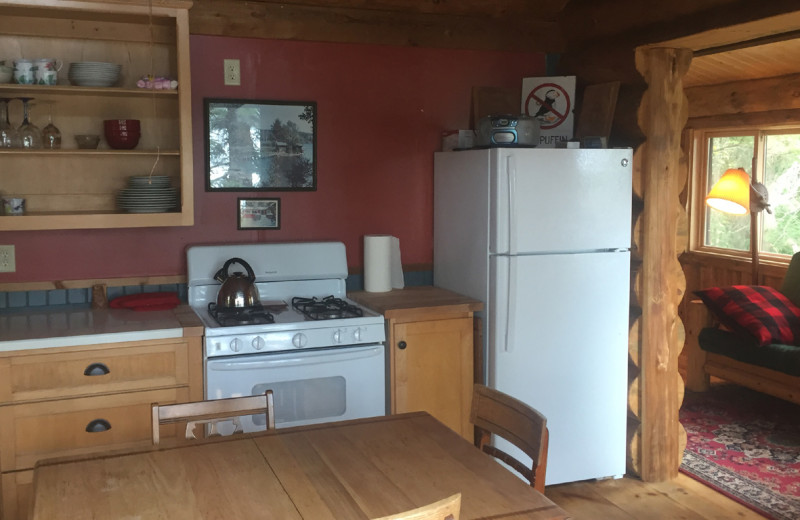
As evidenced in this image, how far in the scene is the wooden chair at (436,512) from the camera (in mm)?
1514

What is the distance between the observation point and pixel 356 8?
13.3 ft

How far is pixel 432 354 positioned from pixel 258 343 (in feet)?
2.67

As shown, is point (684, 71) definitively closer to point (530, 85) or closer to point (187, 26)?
point (530, 85)

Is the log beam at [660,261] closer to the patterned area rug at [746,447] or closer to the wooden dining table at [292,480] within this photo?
the patterned area rug at [746,447]

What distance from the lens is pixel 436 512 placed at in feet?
5.06

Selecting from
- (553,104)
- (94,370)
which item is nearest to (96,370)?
(94,370)

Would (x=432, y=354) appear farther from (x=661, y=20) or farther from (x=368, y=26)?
(x=661, y=20)

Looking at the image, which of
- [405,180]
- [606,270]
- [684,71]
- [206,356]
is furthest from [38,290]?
[684,71]

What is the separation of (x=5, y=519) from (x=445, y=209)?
7.77 ft

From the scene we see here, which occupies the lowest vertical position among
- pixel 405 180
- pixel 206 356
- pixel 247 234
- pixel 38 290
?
pixel 206 356

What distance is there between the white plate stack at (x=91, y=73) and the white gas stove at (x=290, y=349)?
82 cm

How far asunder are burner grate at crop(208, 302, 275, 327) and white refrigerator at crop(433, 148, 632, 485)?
1.01m

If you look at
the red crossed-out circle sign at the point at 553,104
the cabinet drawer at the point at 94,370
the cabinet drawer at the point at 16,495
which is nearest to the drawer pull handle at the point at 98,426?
the cabinet drawer at the point at 94,370

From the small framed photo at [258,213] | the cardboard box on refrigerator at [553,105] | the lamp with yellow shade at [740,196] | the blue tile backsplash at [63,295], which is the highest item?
the cardboard box on refrigerator at [553,105]
